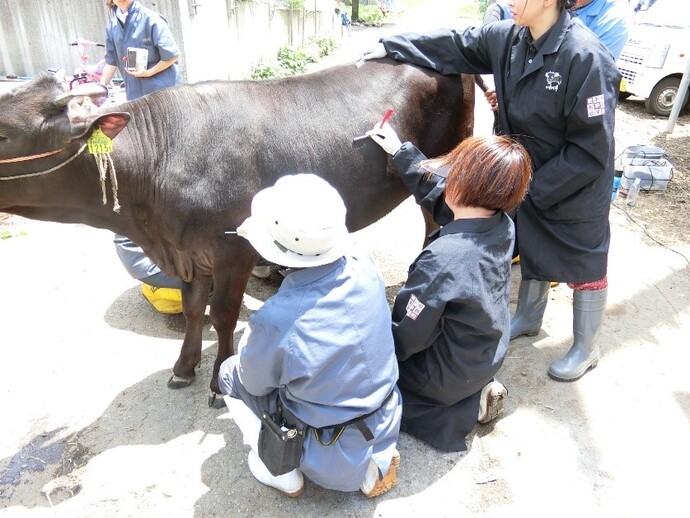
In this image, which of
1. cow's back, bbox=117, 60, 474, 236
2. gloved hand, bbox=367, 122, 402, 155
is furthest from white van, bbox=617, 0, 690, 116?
gloved hand, bbox=367, 122, 402, 155

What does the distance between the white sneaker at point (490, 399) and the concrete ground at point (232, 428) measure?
13cm

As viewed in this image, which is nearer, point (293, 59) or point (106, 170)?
point (106, 170)

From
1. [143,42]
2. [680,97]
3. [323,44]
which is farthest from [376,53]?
[323,44]

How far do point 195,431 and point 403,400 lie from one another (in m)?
1.05


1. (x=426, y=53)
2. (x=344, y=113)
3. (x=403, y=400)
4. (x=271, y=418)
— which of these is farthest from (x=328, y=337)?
(x=426, y=53)

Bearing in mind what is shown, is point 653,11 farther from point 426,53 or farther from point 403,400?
point 403,400

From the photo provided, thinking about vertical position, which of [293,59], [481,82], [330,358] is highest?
[481,82]

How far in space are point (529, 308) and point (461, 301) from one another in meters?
1.41

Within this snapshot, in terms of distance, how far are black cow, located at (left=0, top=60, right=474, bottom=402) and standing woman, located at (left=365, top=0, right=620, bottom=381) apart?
590 millimetres

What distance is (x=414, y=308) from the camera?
7.91 ft

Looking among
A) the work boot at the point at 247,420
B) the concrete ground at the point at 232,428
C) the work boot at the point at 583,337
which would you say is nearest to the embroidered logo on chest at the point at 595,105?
the work boot at the point at 583,337

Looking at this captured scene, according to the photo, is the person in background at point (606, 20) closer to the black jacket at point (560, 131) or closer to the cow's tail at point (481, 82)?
the cow's tail at point (481, 82)

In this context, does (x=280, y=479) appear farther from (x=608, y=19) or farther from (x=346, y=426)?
(x=608, y=19)

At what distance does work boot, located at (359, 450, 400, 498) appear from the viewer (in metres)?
2.42
